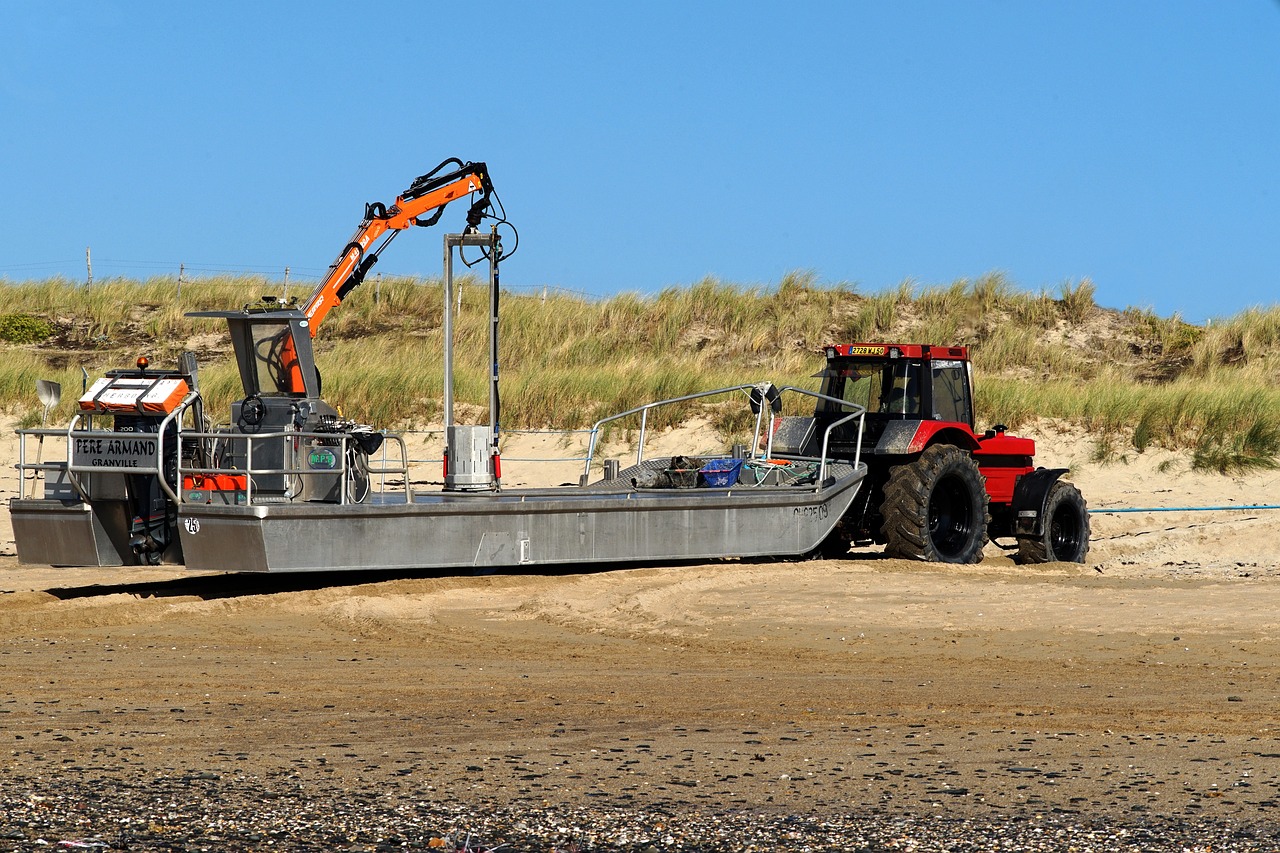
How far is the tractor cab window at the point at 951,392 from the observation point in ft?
50.6

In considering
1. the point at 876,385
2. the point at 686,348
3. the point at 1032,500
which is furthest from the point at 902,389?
the point at 686,348

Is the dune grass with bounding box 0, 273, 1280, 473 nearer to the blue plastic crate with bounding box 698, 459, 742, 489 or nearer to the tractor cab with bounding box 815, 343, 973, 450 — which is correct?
the tractor cab with bounding box 815, 343, 973, 450

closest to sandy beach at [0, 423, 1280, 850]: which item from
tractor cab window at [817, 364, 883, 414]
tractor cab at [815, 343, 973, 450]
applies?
tractor cab at [815, 343, 973, 450]

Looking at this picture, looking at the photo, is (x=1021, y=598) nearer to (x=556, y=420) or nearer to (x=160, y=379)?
(x=160, y=379)

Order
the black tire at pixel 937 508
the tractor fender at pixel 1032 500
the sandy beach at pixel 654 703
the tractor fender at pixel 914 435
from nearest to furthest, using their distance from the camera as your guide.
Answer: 1. the sandy beach at pixel 654 703
2. the black tire at pixel 937 508
3. the tractor fender at pixel 914 435
4. the tractor fender at pixel 1032 500

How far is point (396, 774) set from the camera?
662 cm

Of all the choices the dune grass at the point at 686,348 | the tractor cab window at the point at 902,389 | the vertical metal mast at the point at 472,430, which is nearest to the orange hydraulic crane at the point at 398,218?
the vertical metal mast at the point at 472,430

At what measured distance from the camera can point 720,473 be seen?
1479 centimetres

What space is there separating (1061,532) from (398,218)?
282 inches

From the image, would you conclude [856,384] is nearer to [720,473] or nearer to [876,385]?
[876,385]

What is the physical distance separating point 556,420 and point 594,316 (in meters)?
7.70

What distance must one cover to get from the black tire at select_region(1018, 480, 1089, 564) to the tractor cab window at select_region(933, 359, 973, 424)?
1.13m

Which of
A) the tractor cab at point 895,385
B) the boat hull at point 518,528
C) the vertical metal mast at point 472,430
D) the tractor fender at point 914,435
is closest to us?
the boat hull at point 518,528

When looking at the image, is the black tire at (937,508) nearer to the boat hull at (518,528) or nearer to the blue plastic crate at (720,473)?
the boat hull at (518,528)
